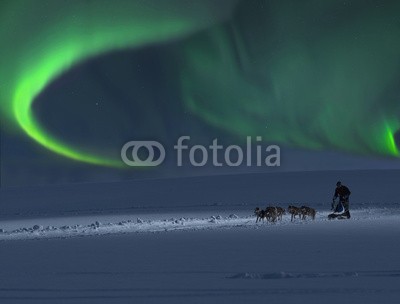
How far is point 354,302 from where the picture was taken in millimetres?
7355

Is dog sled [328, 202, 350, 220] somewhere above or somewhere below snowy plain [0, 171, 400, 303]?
above

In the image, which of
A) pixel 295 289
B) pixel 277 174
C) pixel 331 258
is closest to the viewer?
pixel 295 289

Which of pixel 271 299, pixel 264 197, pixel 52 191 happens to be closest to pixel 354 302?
pixel 271 299

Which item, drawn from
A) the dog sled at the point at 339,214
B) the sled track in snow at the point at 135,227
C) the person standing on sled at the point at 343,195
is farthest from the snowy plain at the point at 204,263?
the person standing on sled at the point at 343,195

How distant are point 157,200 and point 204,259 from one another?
97.9ft

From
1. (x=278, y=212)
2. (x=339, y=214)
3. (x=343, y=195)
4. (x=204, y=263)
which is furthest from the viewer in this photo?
(x=339, y=214)

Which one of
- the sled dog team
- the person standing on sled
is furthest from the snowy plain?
the person standing on sled

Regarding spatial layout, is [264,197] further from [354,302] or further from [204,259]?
[354,302]

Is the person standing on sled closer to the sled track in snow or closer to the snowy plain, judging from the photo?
the sled track in snow

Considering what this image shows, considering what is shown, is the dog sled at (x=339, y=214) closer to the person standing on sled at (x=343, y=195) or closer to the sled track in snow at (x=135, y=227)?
the person standing on sled at (x=343, y=195)

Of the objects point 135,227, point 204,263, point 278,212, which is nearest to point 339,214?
point 278,212

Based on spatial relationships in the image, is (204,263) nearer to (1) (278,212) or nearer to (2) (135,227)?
(2) (135,227)

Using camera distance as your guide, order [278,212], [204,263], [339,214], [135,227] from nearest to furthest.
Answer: [204,263] → [135,227] → [278,212] → [339,214]

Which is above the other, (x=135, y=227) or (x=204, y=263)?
(x=135, y=227)
